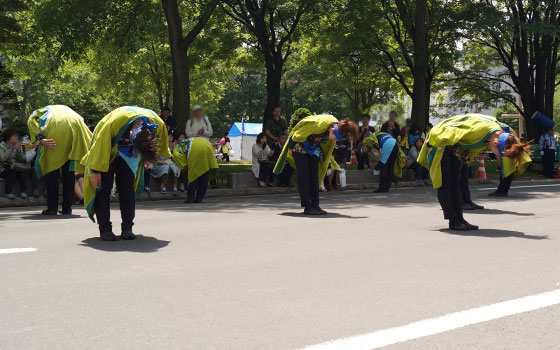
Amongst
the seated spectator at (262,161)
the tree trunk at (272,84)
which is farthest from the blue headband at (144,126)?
the tree trunk at (272,84)

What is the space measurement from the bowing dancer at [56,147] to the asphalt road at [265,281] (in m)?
0.95

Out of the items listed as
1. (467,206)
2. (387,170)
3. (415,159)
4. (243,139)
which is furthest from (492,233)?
(243,139)

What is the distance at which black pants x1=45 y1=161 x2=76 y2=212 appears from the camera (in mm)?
11555

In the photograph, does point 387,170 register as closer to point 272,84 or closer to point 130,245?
point 272,84

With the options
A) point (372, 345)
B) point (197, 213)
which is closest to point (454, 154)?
point (197, 213)

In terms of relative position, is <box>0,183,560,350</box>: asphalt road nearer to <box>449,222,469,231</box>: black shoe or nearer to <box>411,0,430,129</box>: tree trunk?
<box>449,222,469,231</box>: black shoe

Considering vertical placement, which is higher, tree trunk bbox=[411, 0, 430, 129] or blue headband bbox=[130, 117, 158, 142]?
tree trunk bbox=[411, 0, 430, 129]

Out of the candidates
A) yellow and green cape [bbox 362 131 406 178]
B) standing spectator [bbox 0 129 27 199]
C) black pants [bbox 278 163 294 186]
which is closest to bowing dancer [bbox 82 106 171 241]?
standing spectator [bbox 0 129 27 199]

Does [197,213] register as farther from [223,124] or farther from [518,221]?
[223,124]

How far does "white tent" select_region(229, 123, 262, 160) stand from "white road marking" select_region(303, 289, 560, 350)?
3897 cm

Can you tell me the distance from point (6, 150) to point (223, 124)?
5431 cm

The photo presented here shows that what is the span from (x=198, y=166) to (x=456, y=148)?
6.38 metres

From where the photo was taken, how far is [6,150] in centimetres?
1406

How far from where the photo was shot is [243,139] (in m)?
45.6
